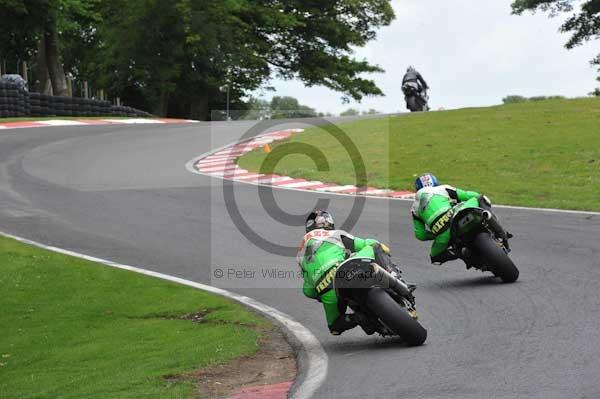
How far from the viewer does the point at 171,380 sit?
728 centimetres

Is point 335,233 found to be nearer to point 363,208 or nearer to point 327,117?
point 363,208

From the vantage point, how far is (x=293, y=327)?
937 cm

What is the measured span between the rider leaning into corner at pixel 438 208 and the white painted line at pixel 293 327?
216 cm

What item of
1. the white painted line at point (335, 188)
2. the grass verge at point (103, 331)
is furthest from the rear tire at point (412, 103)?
the grass verge at point (103, 331)

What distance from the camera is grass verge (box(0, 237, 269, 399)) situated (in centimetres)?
748

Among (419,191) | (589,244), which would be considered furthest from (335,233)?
(589,244)

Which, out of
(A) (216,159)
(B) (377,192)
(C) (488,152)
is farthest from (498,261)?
(A) (216,159)

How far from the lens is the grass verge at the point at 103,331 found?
7.48m

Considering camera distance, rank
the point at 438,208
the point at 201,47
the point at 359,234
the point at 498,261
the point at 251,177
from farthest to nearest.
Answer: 1. the point at 201,47
2. the point at 251,177
3. the point at 359,234
4. the point at 438,208
5. the point at 498,261

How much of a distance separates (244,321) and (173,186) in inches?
408

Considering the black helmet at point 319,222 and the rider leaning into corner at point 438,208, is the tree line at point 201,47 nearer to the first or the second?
the rider leaning into corner at point 438,208

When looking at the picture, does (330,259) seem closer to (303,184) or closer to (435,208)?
(435,208)

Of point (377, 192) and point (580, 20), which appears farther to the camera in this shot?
point (580, 20)

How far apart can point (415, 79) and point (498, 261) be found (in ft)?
85.7
